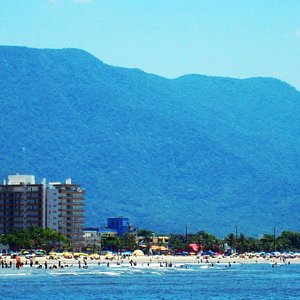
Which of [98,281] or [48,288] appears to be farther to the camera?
[98,281]

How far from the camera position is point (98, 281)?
13888 cm

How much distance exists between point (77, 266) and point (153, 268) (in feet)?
40.1

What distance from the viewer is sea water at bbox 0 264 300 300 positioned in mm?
113725

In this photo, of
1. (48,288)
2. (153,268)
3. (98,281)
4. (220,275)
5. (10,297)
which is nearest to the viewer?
(10,297)

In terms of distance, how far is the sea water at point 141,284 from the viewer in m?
114

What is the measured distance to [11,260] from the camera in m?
189

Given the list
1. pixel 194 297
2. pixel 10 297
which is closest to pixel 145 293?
pixel 194 297

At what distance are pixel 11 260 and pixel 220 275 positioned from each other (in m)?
40.2

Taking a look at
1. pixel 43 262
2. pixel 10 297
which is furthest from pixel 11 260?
pixel 10 297

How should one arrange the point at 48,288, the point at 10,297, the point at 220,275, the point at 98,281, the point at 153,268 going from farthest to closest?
the point at 153,268
the point at 220,275
the point at 98,281
the point at 48,288
the point at 10,297

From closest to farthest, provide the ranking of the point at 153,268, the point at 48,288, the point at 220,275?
1. the point at 48,288
2. the point at 220,275
3. the point at 153,268

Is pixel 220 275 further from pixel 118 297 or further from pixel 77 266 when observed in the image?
pixel 118 297

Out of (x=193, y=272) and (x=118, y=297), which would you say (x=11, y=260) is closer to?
(x=193, y=272)

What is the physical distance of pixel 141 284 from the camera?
439ft
